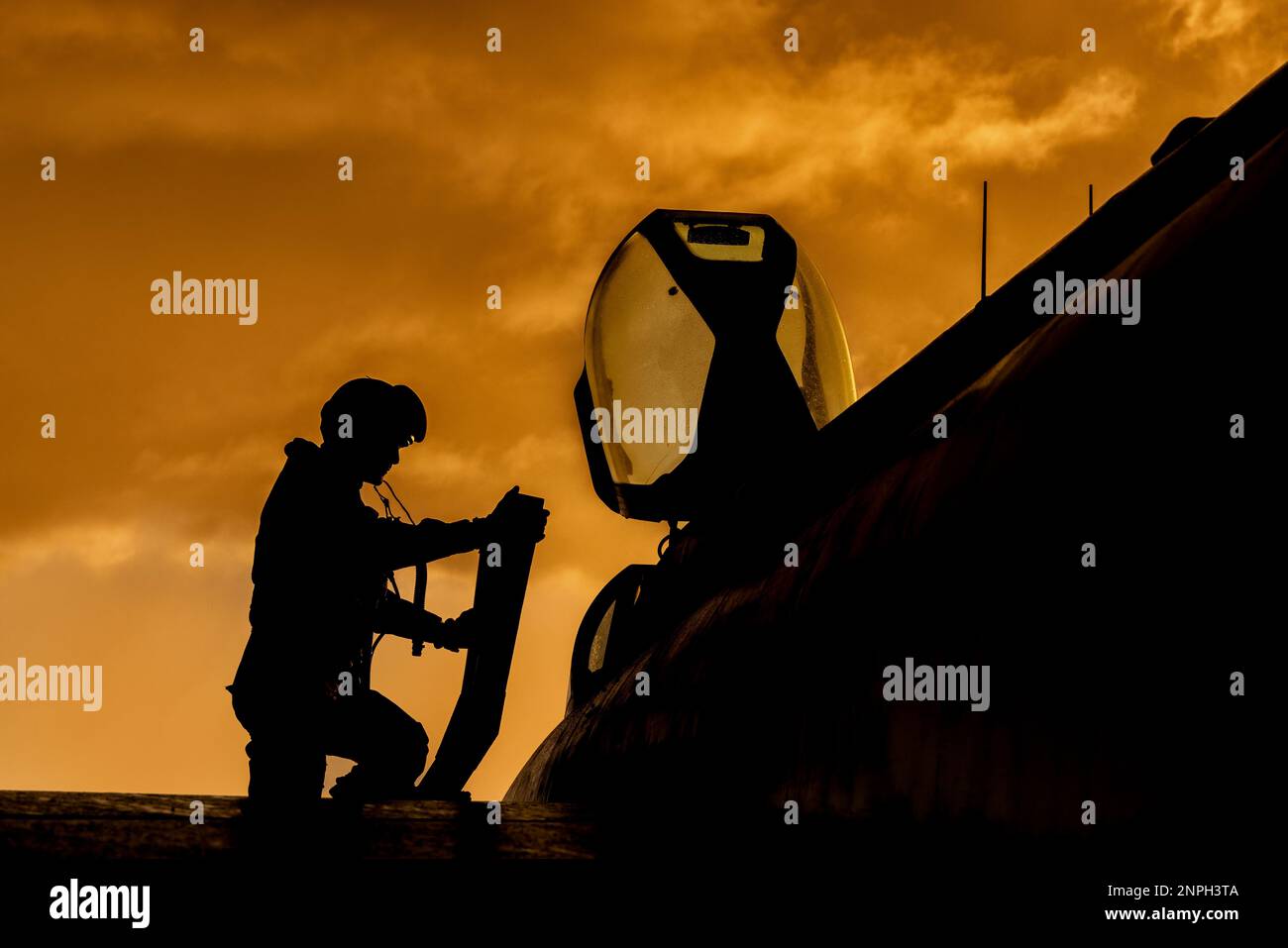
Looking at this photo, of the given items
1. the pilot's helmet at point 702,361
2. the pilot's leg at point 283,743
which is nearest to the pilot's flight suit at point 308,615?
the pilot's leg at point 283,743

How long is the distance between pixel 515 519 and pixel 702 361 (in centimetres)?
325

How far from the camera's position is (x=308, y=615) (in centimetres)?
546

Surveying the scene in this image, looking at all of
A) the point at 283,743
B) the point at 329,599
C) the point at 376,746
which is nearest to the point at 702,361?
the point at 376,746

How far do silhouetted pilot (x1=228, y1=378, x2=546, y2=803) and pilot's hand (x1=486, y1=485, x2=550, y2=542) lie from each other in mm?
174

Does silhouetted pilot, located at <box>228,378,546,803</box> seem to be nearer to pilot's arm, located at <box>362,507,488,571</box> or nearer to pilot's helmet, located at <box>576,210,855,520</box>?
pilot's arm, located at <box>362,507,488,571</box>

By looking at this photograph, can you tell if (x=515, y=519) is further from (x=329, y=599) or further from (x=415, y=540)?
(x=329, y=599)

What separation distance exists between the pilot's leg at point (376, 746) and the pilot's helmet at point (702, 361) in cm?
331

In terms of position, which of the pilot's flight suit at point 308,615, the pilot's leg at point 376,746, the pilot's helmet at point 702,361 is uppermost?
the pilot's helmet at point 702,361

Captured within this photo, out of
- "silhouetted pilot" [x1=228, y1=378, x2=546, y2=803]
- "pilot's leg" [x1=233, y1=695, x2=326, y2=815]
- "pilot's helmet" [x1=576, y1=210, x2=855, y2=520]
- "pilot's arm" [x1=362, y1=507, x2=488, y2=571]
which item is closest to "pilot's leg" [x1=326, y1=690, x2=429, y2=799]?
"silhouetted pilot" [x1=228, y1=378, x2=546, y2=803]

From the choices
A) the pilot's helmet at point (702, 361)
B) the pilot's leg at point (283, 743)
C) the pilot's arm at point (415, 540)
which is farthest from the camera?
the pilot's helmet at point (702, 361)

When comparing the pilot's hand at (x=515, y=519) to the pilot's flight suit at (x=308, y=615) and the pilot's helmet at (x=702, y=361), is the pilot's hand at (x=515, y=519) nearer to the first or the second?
the pilot's flight suit at (x=308, y=615)

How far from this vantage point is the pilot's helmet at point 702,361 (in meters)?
9.07

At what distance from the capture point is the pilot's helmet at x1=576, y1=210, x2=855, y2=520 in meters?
9.07
